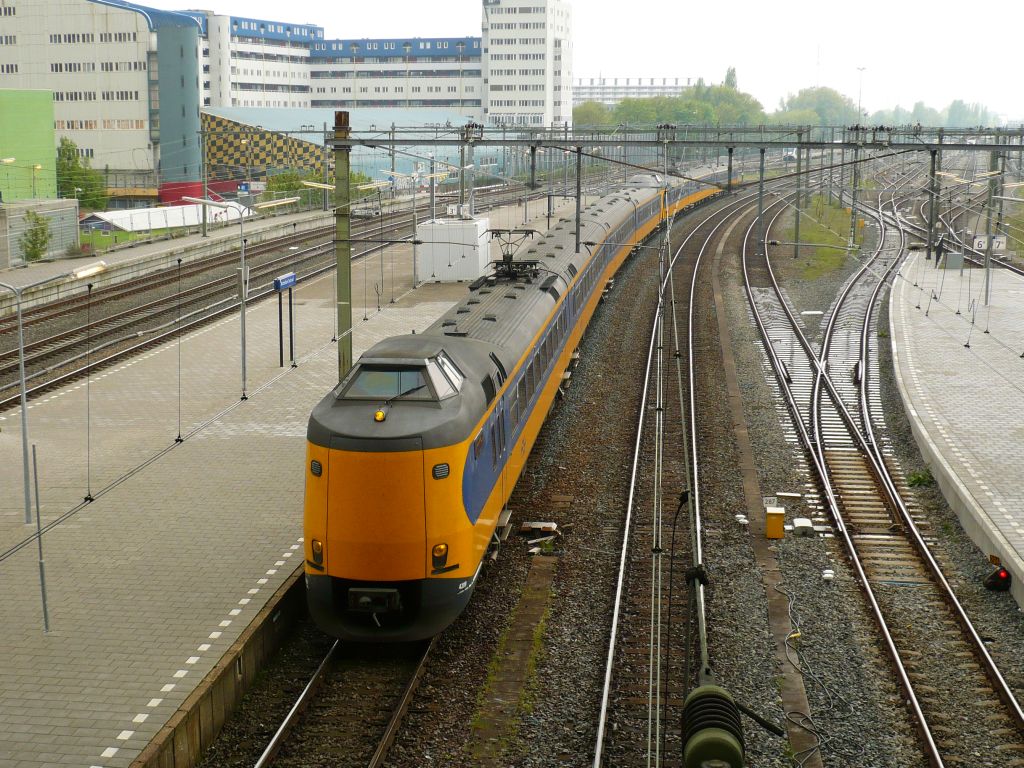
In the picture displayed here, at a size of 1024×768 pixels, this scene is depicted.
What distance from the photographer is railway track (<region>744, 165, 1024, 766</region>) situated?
1080cm

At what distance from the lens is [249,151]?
7981 cm

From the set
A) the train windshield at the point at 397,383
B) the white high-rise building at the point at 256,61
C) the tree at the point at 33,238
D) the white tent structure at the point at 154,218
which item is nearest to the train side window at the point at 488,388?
the train windshield at the point at 397,383

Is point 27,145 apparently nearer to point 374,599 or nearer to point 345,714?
point 374,599

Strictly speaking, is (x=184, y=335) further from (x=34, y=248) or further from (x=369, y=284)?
(x=34, y=248)

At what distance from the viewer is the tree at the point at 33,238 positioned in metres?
41.3

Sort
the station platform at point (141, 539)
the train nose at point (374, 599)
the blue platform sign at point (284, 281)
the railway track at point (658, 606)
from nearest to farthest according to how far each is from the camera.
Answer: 1. the railway track at point (658, 606)
2. the station platform at point (141, 539)
3. the train nose at point (374, 599)
4. the blue platform sign at point (284, 281)

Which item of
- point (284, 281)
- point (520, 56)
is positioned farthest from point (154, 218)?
point (520, 56)

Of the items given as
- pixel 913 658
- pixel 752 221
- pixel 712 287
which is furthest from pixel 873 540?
pixel 752 221

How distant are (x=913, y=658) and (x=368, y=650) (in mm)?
5872

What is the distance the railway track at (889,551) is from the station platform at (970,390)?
77cm

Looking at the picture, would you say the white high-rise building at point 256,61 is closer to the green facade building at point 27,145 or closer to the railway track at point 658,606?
the green facade building at point 27,145

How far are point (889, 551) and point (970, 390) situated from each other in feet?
31.8

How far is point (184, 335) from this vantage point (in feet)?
98.3

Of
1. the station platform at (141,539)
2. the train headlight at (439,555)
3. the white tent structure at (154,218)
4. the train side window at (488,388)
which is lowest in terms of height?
the station platform at (141,539)
